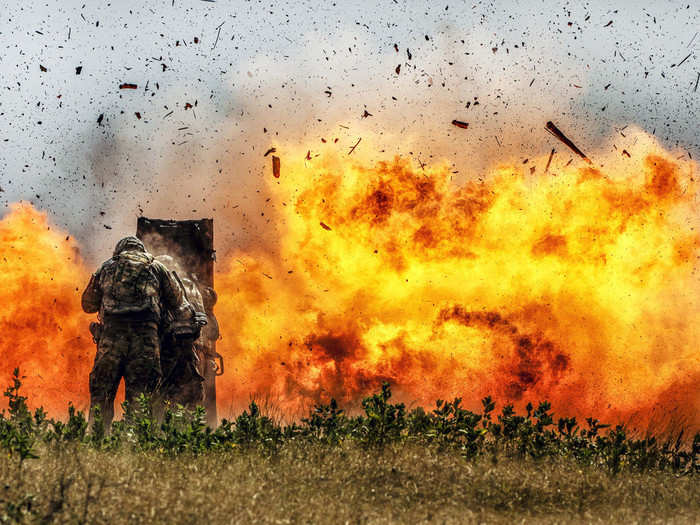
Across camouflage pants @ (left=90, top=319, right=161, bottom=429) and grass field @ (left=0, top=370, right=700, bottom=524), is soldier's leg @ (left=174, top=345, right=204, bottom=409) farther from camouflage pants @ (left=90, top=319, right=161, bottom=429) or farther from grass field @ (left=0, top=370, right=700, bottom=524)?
grass field @ (left=0, top=370, right=700, bottom=524)

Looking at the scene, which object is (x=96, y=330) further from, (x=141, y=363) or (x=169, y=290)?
(x=169, y=290)

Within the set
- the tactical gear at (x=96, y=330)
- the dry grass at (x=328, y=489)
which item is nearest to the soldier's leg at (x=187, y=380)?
the tactical gear at (x=96, y=330)

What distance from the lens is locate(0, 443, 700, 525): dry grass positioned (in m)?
7.39

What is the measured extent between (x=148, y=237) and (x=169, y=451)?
6188mm

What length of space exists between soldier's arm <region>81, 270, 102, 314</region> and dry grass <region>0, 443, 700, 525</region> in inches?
156

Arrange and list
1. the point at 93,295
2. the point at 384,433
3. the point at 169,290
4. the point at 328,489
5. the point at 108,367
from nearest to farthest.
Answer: the point at 328,489
the point at 384,433
the point at 108,367
the point at 93,295
the point at 169,290

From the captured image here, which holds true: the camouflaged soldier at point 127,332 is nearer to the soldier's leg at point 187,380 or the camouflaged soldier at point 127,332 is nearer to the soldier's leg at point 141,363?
the soldier's leg at point 141,363

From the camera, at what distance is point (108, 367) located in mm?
12617

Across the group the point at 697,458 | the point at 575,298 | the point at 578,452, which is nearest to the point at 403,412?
the point at 578,452

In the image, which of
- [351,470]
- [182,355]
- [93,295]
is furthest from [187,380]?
[351,470]

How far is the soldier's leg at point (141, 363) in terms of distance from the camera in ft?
41.4

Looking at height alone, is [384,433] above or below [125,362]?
below

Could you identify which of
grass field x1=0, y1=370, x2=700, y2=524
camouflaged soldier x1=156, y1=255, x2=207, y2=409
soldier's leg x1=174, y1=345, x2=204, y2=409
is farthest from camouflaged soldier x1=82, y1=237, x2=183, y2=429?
grass field x1=0, y1=370, x2=700, y2=524

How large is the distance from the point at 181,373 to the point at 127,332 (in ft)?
4.24
